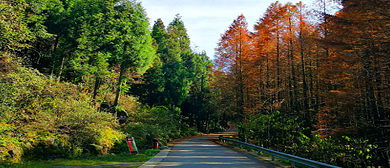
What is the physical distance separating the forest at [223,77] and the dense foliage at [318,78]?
0.32 ft

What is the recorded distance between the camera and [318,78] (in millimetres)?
20672

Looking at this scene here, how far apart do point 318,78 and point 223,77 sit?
36.8ft

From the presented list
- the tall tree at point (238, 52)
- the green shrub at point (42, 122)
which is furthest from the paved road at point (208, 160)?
the tall tree at point (238, 52)

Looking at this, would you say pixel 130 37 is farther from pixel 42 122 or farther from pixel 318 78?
pixel 318 78

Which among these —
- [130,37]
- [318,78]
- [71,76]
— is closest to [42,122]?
[130,37]

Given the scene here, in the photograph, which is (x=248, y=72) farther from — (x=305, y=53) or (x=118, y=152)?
(x=118, y=152)

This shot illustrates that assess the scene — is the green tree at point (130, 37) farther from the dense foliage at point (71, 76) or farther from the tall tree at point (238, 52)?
the tall tree at point (238, 52)

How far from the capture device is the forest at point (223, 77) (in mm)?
11739

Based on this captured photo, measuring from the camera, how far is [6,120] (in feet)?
35.3

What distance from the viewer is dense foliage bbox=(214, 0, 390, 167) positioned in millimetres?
11828

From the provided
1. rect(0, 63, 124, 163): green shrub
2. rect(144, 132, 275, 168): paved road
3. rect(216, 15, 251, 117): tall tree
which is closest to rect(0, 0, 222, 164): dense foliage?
rect(0, 63, 124, 163): green shrub

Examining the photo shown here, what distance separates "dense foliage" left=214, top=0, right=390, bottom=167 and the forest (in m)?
0.10

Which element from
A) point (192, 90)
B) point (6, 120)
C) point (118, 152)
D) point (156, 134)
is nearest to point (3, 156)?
point (6, 120)

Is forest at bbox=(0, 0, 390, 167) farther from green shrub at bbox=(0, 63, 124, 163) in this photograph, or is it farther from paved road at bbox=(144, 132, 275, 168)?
paved road at bbox=(144, 132, 275, 168)
